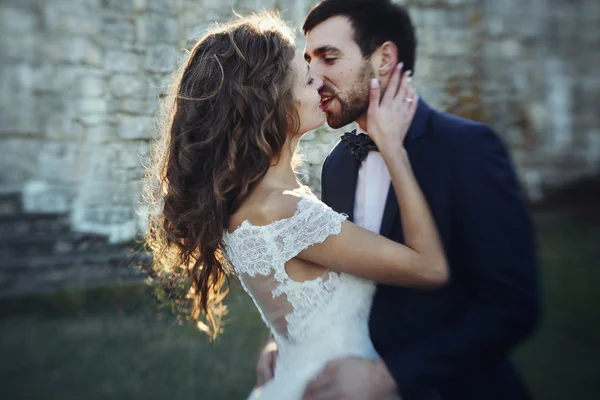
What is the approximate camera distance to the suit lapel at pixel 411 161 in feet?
6.42

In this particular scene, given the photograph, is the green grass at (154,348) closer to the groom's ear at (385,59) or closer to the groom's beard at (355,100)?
the groom's beard at (355,100)

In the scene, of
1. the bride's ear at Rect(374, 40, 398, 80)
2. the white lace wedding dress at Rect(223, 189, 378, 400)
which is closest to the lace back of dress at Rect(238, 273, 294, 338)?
the white lace wedding dress at Rect(223, 189, 378, 400)

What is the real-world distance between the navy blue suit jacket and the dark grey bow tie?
226 millimetres

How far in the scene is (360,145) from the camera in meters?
2.22

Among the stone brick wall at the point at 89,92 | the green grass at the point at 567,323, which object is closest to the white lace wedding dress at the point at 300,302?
the green grass at the point at 567,323

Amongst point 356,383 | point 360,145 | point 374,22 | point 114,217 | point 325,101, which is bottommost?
point 114,217

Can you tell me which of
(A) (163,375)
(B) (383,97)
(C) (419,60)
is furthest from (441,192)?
(C) (419,60)

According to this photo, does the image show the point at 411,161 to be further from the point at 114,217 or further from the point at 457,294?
the point at 114,217

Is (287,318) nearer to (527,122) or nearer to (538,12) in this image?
(527,122)

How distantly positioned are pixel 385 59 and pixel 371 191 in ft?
1.63

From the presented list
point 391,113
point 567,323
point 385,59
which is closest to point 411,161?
point 391,113

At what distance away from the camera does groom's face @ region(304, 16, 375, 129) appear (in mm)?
2256

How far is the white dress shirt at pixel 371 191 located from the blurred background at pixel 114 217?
4.92 ft

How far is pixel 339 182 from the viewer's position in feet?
7.55
